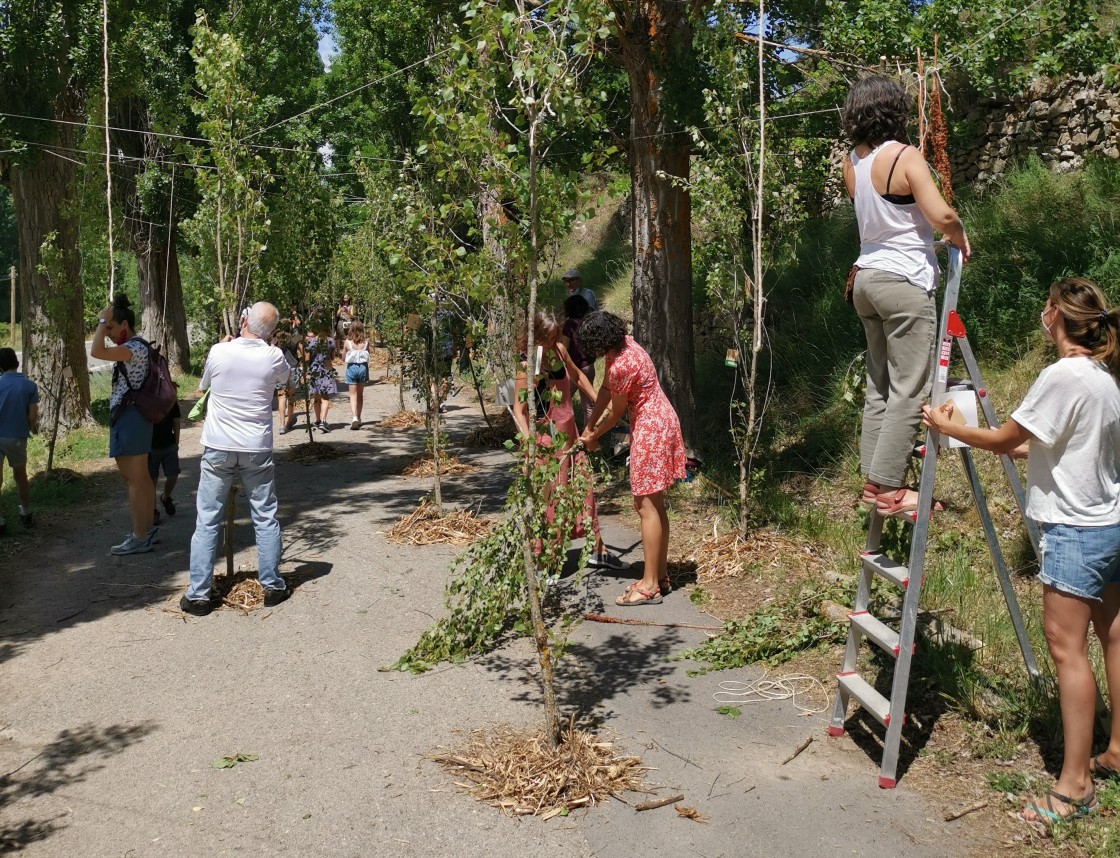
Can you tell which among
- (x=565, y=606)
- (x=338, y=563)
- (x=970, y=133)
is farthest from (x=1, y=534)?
(x=970, y=133)

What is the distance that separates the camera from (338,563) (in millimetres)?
8211

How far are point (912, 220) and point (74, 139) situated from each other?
552 inches

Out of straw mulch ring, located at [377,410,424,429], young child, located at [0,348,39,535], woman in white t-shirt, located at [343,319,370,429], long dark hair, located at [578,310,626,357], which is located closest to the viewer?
long dark hair, located at [578,310,626,357]

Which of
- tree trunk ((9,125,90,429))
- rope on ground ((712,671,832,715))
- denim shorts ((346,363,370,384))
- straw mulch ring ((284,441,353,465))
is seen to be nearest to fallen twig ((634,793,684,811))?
rope on ground ((712,671,832,715))

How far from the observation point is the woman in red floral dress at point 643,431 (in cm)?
663

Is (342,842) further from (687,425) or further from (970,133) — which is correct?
(970,133)

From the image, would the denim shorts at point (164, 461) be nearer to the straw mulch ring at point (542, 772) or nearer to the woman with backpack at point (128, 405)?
the woman with backpack at point (128, 405)

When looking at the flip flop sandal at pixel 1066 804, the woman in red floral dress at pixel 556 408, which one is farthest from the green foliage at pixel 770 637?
the flip flop sandal at pixel 1066 804

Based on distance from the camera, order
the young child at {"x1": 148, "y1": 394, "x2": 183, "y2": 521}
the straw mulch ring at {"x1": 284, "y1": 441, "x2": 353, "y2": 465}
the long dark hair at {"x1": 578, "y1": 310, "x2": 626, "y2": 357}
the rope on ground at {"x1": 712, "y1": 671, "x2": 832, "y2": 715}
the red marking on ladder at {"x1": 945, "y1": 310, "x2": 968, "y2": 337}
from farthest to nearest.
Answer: the straw mulch ring at {"x1": 284, "y1": 441, "x2": 353, "y2": 465}, the young child at {"x1": 148, "y1": 394, "x2": 183, "y2": 521}, the long dark hair at {"x1": 578, "y1": 310, "x2": 626, "y2": 357}, the rope on ground at {"x1": 712, "y1": 671, "x2": 832, "y2": 715}, the red marking on ladder at {"x1": 945, "y1": 310, "x2": 968, "y2": 337}

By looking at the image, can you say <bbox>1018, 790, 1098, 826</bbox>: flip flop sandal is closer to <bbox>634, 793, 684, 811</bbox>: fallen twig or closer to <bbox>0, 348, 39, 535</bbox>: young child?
<bbox>634, 793, 684, 811</bbox>: fallen twig

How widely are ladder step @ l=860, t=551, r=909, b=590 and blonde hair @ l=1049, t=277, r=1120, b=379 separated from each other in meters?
1.18

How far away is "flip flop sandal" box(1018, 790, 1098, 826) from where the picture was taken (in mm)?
3770

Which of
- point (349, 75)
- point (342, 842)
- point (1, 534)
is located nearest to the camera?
point (342, 842)

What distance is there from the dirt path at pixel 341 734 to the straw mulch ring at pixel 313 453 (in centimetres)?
497
